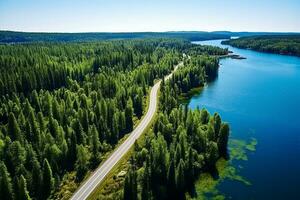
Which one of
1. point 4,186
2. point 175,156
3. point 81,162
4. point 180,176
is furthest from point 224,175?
point 4,186

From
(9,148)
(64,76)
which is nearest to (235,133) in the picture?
(9,148)

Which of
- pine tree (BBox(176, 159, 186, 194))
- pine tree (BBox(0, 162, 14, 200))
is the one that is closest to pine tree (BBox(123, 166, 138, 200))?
pine tree (BBox(176, 159, 186, 194))

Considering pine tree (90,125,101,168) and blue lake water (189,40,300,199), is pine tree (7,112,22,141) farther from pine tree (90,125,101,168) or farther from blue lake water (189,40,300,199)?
blue lake water (189,40,300,199)

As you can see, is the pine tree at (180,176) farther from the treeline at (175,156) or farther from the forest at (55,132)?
the forest at (55,132)

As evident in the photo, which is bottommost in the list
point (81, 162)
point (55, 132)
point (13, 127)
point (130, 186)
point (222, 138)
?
point (81, 162)

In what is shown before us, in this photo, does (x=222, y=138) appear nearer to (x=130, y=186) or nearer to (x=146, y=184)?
(x=146, y=184)
